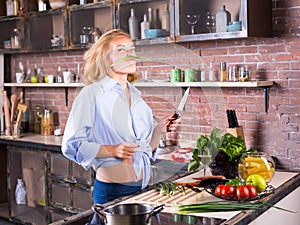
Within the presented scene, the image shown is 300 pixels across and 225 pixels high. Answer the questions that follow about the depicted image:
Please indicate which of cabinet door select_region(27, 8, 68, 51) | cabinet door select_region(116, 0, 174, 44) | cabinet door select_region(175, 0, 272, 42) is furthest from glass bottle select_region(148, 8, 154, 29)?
cabinet door select_region(27, 8, 68, 51)

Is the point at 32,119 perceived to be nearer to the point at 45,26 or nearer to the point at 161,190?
the point at 45,26

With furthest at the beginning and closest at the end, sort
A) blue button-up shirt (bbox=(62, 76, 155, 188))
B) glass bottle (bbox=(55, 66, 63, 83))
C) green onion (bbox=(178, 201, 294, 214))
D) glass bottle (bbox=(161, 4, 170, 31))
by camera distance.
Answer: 1. glass bottle (bbox=(55, 66, 63, 83))
2. glass bottle (bbox=(161, 4, 170, 31))
3. green onion (bbox=(178, 201, 294, 214))
4. blue button-up shirt (bbox=(62, 76, 155, 188))

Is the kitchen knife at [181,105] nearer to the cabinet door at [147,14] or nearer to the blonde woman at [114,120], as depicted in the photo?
the blonde woman at [114,120]

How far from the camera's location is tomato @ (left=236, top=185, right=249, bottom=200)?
92.0 inches

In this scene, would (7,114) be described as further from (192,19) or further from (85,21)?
(192,19)

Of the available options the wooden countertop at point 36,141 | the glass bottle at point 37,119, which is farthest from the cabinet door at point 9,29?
the wooden countertop at point 36,141

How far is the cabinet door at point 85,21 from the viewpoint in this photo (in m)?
4.22

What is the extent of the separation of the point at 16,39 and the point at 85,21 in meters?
0.93

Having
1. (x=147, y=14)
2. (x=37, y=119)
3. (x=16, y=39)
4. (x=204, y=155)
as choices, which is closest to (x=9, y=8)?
(x=16, y=39)

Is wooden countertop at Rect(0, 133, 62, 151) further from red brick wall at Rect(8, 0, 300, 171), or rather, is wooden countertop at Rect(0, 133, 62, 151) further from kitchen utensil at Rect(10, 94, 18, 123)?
red brick wall at Rect(8, 0, 300, 171)

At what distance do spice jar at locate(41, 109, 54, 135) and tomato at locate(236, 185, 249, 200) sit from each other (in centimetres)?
290

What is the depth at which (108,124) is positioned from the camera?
200cm

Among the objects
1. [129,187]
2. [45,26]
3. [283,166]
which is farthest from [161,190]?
[45,26]

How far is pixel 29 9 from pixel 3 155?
1.51 metres
